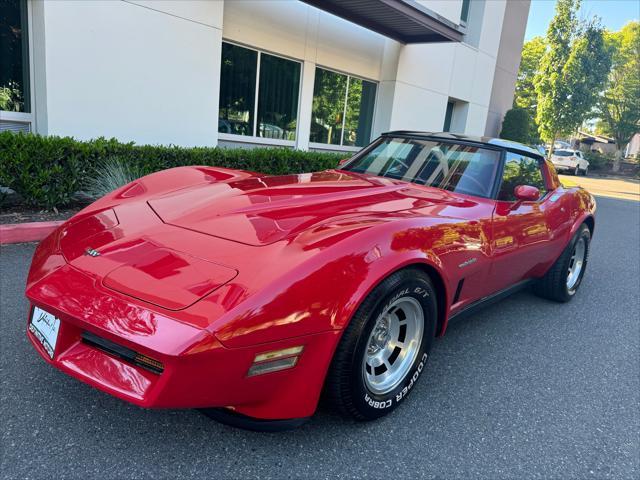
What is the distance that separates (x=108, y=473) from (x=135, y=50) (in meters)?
6.42

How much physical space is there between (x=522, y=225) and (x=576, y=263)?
1758 mm

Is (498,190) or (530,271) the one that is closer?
(498,190)

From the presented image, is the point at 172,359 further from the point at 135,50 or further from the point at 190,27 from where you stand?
the point at 190,27

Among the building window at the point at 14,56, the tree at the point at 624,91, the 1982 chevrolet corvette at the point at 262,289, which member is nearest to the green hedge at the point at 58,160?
the building window at the point at 14,56

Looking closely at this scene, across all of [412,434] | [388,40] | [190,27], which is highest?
[388,40]

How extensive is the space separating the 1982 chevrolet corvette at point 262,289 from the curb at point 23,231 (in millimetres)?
2209

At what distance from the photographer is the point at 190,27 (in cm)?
727

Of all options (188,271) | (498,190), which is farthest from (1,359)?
(498,190)

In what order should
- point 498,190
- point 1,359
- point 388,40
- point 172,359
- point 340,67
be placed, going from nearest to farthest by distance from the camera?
1. point 172,359
2. point 1,359
3. point 498,190
4. point 340,67
5. point 388,40

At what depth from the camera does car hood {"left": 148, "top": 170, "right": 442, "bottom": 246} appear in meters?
2.15

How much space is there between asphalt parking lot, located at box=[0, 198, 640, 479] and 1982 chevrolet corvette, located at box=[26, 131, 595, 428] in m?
0.22

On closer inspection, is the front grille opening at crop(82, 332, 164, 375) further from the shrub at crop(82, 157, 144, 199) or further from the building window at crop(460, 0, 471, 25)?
the building window at crop(460, 0, 471, 25)

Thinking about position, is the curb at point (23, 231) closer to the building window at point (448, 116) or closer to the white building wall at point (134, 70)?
the white building wall at point (134, 70)

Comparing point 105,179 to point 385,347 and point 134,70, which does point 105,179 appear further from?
point 385,347
